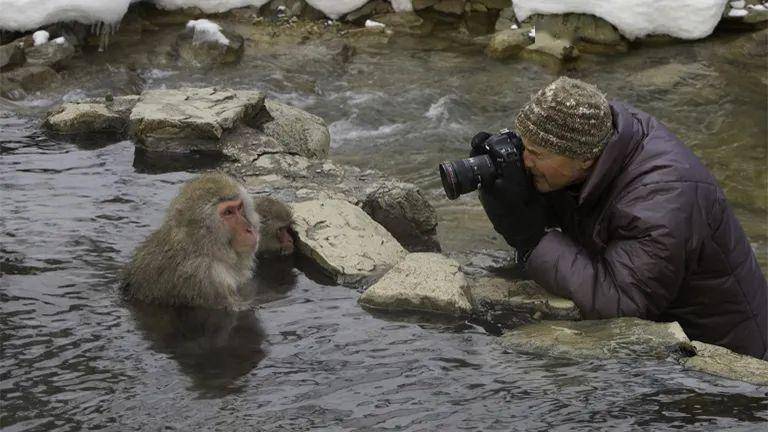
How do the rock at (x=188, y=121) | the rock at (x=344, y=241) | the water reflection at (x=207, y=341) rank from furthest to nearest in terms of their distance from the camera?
the rock at (x=188, y=121) → the rock at (x=344, y=241) → the water reflection at (x=207, y=341)

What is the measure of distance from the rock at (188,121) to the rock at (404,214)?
140 cm

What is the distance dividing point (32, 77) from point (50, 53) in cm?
52

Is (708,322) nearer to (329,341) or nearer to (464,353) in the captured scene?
(464,353)

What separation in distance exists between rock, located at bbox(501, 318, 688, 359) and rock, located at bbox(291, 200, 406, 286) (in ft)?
3.20

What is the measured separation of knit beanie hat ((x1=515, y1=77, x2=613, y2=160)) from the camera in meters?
3.73

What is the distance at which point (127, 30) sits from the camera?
11.4 m

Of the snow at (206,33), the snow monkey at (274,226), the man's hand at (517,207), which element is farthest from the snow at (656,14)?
the man's hand at (517,207)

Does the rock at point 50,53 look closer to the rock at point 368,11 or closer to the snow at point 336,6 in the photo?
the snow at point 336,6

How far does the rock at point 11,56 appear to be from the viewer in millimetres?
10125

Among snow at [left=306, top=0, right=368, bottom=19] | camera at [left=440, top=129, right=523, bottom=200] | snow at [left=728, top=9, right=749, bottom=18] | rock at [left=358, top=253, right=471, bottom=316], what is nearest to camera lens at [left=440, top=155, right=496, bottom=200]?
camera at [left=440, top=129, right=523, bottom=200]

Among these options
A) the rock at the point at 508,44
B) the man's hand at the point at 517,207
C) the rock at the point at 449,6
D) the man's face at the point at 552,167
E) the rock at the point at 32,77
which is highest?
the man's face at the point at 552,167

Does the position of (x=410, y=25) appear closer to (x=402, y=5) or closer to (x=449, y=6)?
(x=402, y=5)

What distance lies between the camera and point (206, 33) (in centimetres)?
1105

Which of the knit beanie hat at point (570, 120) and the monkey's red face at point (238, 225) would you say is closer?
the knit beanie hat at point (570, 120)
